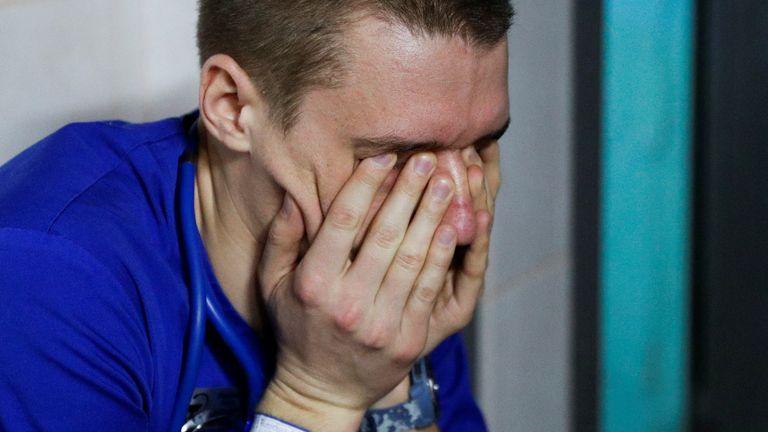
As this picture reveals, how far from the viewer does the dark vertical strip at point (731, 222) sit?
147 centimetres

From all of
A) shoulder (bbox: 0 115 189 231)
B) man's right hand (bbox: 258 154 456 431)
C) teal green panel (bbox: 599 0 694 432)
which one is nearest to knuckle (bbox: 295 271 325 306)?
man's right hand (bbox: 258 154 456 431)

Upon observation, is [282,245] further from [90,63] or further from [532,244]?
[532,244]

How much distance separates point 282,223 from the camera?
3.40 feet

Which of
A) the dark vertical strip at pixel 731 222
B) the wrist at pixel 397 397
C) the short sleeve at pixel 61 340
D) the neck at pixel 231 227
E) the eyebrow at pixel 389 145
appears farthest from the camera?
the dark vertical strip at pixel 731 222

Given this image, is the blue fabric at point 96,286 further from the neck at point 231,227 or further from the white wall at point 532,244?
the white wall at point 532,244

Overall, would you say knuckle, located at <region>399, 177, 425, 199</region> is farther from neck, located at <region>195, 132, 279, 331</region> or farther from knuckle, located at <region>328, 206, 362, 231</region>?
neck, located at <region>195, 132, 279, 331</region>

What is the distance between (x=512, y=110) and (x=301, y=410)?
74 cm

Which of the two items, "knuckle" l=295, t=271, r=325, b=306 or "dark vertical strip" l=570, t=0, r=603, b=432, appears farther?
"dark vertical strip" l=570, t=0, r=603, b=432

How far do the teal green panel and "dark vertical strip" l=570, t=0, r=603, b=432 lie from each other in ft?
0.49

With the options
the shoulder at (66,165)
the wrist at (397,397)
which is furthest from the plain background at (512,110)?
the wrist at (397,397)

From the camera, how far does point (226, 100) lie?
3.46ft

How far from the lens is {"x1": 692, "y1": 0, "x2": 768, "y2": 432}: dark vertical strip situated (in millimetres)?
1466

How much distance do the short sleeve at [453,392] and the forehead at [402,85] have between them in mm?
402

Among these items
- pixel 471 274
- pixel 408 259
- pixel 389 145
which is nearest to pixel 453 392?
pixel 471 274
